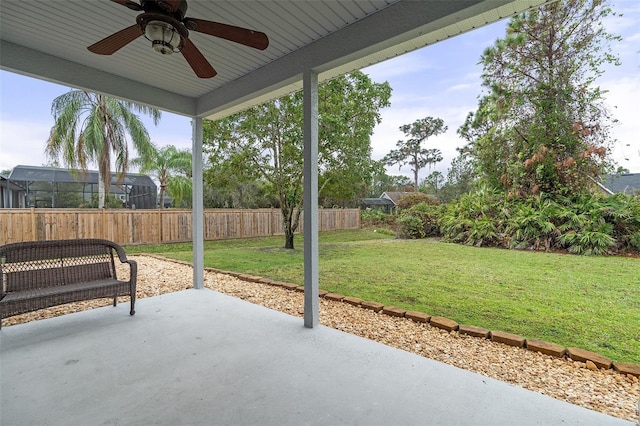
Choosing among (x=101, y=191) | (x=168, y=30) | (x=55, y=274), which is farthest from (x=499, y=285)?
(x=101, y=191)

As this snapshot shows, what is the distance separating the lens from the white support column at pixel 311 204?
2.54 meters

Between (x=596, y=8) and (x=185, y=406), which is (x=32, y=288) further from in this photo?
(x=596, y=8)

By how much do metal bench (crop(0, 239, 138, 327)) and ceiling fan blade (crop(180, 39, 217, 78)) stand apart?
2025 mm

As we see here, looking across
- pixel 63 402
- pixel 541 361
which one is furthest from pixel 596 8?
pixel 63 402

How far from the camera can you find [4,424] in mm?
1331

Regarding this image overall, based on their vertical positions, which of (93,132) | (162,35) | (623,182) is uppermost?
(93,132)

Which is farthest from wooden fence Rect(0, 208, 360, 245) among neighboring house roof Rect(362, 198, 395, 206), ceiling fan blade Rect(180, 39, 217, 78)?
ceiling fan blade Rect(180, 39, 217, 78)

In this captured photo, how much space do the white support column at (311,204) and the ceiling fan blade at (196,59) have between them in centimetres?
85

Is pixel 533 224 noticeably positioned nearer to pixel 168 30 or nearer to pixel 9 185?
pixel 168 30

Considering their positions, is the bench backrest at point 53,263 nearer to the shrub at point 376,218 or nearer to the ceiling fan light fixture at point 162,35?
the ceiling fan light fixture at point 162,35

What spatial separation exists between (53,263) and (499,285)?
5.20m

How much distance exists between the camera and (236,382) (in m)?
1.70

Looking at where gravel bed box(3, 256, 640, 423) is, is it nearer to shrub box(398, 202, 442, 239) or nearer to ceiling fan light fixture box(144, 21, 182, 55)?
ceiling fan light fixture box(144, 21, 182, 55)

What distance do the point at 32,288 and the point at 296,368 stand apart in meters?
2.60
